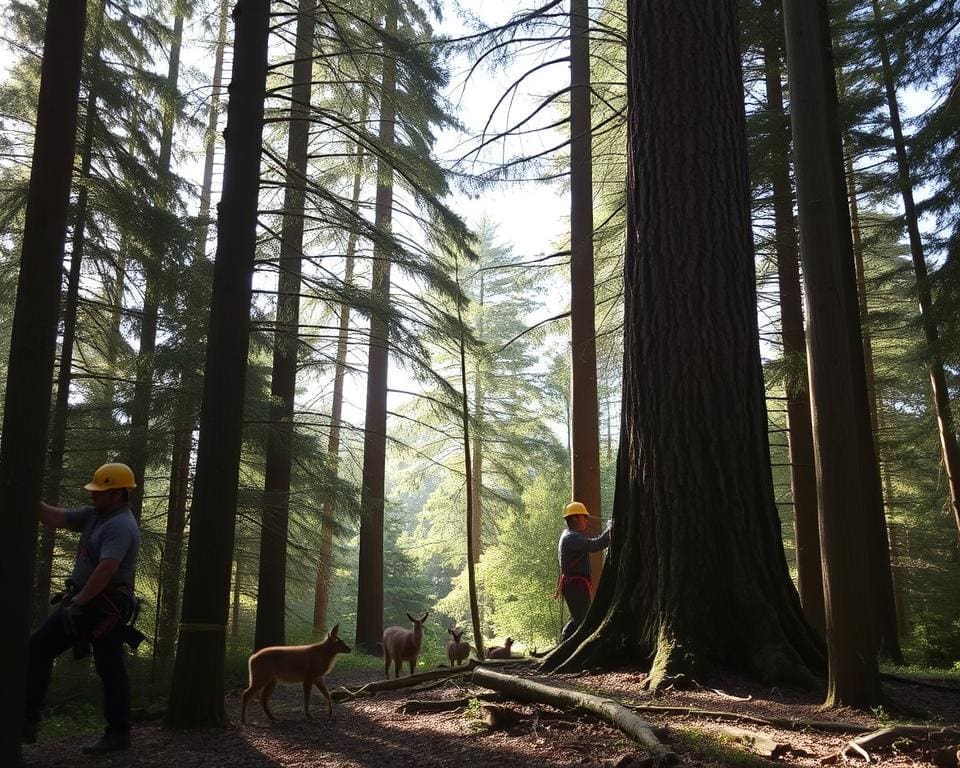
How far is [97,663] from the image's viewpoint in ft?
15.4

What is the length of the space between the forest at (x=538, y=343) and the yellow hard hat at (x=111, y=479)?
637mm

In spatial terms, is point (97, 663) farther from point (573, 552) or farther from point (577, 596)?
point (577, 596)

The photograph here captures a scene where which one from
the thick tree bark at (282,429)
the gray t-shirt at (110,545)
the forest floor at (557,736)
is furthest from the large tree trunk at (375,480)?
the gray t-shirt at (110,545)

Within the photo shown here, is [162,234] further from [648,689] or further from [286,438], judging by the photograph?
[648,689]

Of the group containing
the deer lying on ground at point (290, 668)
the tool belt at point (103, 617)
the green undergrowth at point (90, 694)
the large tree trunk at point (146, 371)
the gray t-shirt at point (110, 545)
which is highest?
the large tree trunk at point (146, 371)

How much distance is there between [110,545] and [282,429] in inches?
260

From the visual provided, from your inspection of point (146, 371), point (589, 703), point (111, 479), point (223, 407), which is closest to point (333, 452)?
point (146, 371)

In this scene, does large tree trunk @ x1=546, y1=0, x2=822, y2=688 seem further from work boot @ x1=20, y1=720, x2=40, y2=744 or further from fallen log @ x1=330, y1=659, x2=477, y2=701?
work boot @ x1=20, y1=720, x2=40, y2=744

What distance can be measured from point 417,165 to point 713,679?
8403mm

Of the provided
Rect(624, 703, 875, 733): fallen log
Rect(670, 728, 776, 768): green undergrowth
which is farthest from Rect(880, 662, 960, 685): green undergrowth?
Rect(670, 728, 776, 768): green undergrowth

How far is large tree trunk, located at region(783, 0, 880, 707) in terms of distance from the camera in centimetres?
442

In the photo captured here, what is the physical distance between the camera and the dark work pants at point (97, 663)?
463cm

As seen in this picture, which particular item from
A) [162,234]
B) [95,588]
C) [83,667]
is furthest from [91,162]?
[95,588]

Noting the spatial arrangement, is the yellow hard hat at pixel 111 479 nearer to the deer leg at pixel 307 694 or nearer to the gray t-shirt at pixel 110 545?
the gray t-shirt at pixel 110 545
